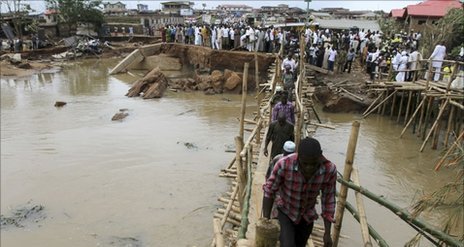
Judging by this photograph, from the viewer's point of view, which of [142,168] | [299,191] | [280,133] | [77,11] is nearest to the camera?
[299,191]

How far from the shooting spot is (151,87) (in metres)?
20.1

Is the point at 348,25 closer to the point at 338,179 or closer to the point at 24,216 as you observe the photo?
the point at 24,216

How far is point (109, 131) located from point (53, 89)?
989cm

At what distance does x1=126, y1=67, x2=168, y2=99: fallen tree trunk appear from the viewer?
776 inches

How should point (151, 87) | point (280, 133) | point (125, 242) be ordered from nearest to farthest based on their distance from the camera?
point (280, 133) → point (125, 242) → point (151, 87)

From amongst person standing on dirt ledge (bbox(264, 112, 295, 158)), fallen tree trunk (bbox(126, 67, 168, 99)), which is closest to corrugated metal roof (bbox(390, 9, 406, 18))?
fallen tree trunk (bbox(126, 67, 168, 99))

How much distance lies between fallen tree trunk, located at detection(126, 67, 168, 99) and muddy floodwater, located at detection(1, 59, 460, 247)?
2.63 feet

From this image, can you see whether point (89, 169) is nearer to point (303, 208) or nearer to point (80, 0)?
point (303, 208)

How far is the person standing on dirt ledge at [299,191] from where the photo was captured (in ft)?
11.0

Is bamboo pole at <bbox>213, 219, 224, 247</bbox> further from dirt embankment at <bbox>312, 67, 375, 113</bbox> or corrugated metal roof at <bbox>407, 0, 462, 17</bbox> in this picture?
corrugated metal roof at <bbox>407, 0, 462, 17</bbox>

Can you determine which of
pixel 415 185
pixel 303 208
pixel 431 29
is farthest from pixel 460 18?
pixel 303 208

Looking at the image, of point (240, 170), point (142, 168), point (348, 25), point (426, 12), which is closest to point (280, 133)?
point (240, 170)

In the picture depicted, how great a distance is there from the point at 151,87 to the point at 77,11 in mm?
21719

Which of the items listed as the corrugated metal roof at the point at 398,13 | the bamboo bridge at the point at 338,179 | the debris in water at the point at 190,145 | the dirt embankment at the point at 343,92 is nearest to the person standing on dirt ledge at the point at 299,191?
the bamboo bridge at the point at 338,179
